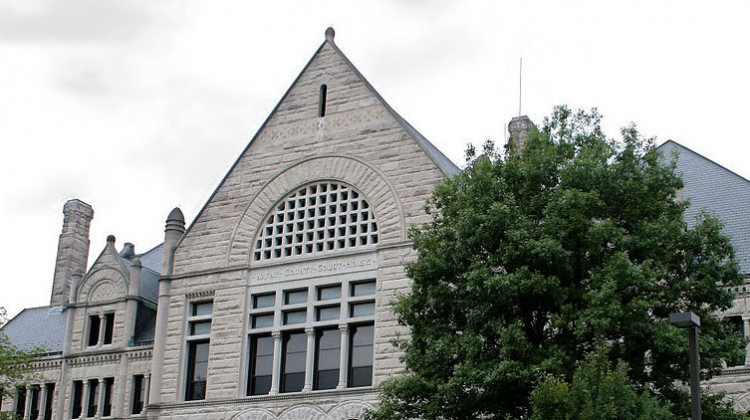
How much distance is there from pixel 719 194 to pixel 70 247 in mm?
27382

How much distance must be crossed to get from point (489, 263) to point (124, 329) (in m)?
19.6

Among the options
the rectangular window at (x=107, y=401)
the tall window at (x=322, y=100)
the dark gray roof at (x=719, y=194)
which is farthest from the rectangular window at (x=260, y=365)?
the dark gray roof at (x=719, y=194)

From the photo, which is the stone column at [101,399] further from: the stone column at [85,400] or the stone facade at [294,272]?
the stone column at [85,400]

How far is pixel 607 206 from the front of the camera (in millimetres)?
25078

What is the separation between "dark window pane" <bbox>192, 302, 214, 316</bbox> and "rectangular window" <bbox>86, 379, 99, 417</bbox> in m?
6.29

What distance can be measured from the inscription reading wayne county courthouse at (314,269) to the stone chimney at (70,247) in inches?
505

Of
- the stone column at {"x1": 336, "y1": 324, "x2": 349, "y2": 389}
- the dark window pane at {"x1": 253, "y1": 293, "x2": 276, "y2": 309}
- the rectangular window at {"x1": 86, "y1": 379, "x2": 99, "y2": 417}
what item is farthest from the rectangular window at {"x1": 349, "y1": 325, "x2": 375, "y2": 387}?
the rectangular window at {"x1": 86, "y1": 379, "x2": 99, "y2": 417}

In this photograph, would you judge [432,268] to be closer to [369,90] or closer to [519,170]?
[519,170]

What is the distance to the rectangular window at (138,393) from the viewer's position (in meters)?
38.9

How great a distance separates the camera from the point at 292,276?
1377 inches

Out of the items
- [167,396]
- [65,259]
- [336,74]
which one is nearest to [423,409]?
[167,396]

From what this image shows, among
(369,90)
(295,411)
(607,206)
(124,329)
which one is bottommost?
(295,411)

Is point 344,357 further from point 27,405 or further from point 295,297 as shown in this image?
point 27,405

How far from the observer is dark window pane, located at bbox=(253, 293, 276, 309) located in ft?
116
